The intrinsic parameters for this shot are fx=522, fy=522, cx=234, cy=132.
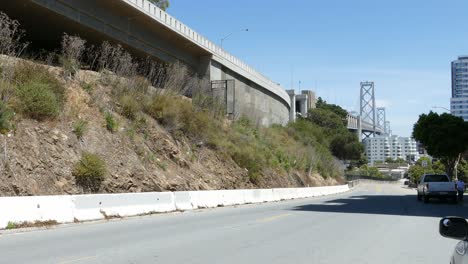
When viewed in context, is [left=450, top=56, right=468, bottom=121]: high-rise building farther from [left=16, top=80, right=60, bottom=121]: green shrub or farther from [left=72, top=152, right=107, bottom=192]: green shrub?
[left=16, top=80, right=60, bottom=121]: green shrub

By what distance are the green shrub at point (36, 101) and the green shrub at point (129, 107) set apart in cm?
612

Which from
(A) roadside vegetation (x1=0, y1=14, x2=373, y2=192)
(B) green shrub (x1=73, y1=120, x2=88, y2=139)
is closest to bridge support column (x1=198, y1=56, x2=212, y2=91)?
(A) roadside vegetation (x1=0, y1=14, x2=373, y2=192)

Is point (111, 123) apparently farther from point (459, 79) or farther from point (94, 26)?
point (459, 79)

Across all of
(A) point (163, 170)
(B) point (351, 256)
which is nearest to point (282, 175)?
(A) point (163, 170)

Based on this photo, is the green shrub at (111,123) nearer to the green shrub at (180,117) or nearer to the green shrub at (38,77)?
the green shrub at (38,77)

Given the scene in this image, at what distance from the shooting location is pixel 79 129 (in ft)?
76.2

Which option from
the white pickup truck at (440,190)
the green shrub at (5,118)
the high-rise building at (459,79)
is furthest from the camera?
the high-rise building at (459,79)

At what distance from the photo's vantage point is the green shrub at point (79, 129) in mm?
23078

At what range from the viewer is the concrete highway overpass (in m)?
26.4

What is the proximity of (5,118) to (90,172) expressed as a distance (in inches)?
149

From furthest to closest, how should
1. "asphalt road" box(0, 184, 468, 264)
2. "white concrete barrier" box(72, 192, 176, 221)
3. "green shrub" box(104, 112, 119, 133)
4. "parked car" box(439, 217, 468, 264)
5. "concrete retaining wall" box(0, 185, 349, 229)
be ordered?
"green shrub" box(104, 112, 119, 133)
"white concrete barrier" box(72, 192, 176, 221)
"concrete retaining wall" box(0, 185, 349, 229)
"asphalt road" box(0, 184, 468, 264)
"parked car" box(439, 217, 468, 264)

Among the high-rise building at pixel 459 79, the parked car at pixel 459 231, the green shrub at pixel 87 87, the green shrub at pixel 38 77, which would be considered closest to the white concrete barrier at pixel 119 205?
the green shrub at pixel 38 77

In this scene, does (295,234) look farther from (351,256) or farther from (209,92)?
(209,92)

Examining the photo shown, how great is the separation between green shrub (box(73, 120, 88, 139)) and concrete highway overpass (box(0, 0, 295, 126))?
6.07 meters
